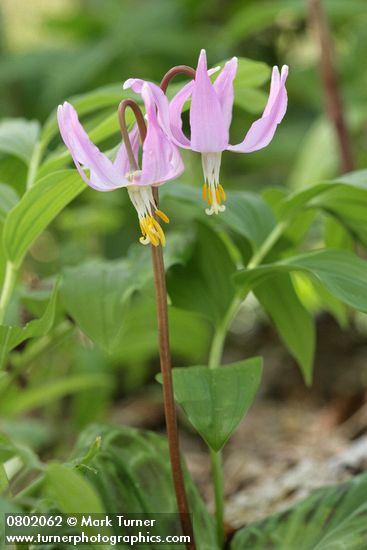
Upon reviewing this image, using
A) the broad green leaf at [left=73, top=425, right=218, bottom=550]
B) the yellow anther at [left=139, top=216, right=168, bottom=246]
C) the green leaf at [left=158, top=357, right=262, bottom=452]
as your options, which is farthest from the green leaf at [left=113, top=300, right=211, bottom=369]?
the yellow anther at [left=139, top=216, right=168, bottom=246]

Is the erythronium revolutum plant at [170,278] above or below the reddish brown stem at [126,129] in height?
below

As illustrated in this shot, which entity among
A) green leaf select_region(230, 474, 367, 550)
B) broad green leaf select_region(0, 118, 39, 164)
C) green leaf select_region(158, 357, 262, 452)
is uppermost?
broad green leaf select_region(0, 118, 39, 164)

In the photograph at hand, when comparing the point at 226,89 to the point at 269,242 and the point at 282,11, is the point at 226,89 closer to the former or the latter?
the point at 269,242

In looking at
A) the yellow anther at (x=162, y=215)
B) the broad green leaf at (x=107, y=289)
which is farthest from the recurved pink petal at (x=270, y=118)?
the broad green leaf at (x=107, y=289)

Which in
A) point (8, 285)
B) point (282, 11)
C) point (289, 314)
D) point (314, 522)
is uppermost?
point (282, 11)

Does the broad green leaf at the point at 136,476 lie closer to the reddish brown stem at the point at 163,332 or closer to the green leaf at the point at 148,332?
the reddish brown stem at the point at 163,332

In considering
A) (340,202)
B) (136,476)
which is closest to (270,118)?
(340,202)

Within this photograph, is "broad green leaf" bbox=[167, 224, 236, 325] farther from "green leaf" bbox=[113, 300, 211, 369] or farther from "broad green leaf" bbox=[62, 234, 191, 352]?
"green leaf" bbox=[113, 300, 211, 369]
